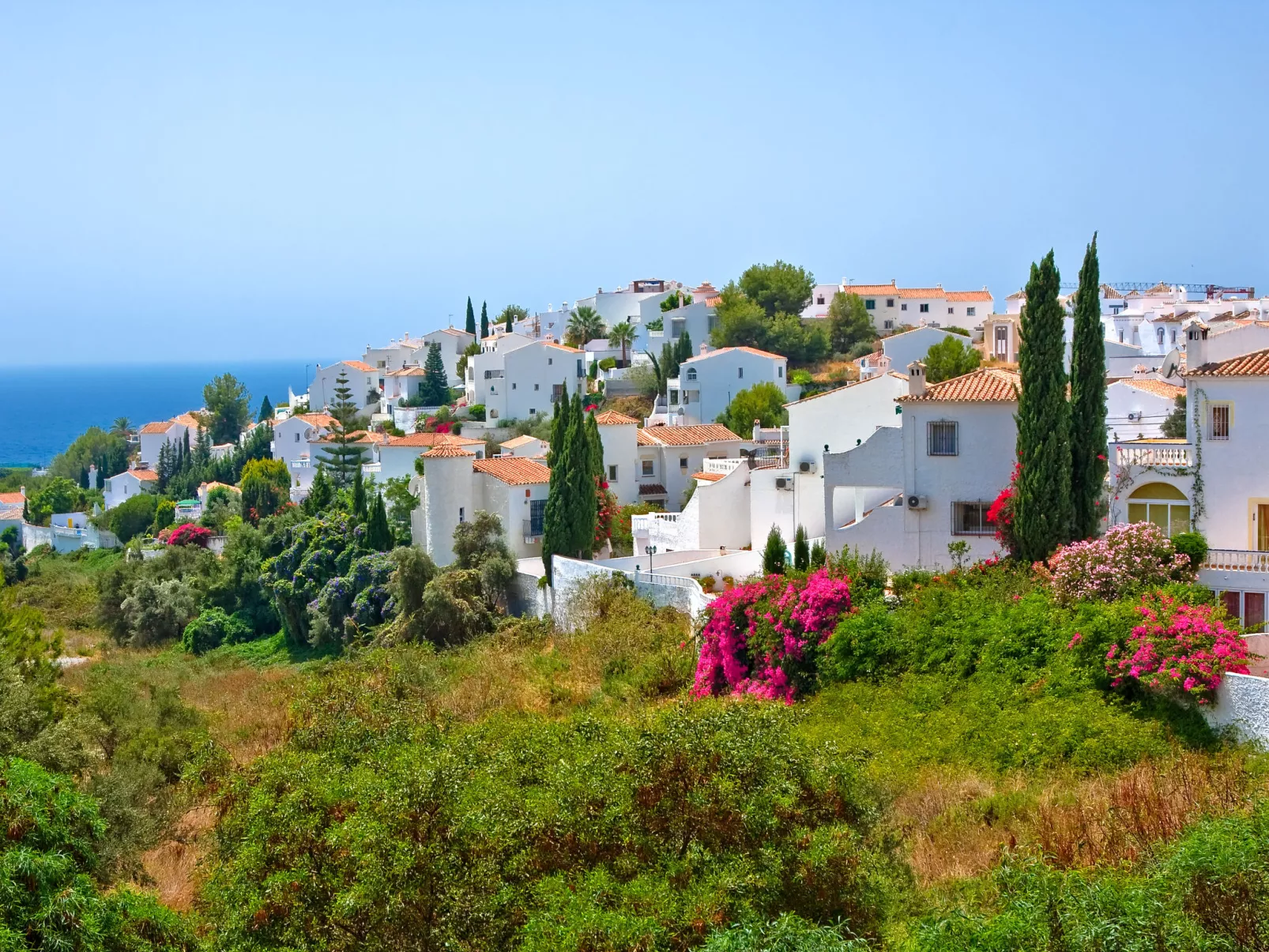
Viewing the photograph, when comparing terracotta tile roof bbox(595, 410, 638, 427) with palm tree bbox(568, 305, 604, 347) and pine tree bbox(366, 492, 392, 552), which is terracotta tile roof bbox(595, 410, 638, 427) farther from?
palm tree bbox(568, 305, 604, 347)

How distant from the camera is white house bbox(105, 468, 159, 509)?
8094 centimetres

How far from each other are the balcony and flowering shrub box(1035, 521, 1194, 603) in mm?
2382

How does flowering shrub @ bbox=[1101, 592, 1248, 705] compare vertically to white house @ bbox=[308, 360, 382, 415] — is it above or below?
below

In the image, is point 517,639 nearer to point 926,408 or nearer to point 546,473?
point 546,473

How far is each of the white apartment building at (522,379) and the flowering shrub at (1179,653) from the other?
48.6 metres

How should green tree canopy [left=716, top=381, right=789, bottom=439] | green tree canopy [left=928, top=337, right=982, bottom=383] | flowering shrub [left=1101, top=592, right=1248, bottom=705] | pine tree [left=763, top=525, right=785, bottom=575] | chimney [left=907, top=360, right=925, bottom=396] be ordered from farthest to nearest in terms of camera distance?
green tree canopy [left=716, top=381, right=789, bottom=439] → green tree canopy [left=928, top=337, right=982, bottom=383] → pine tree [left=763, top=525, right=785, bottom=575] → chimney [left=907, top=360, right=925, bottom=396] → flowering shrub [left=1101, top=592, right=1248, bottom=705]

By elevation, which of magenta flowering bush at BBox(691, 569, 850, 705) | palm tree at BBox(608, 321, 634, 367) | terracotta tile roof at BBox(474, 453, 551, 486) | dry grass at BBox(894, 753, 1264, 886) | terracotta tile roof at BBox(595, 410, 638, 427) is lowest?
dry grass at BBox(894, 753, 1264, 886)

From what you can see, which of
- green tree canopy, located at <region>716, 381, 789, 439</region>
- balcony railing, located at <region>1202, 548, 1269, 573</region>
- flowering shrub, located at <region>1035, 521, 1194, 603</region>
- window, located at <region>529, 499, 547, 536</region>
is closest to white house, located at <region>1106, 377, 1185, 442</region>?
balcony railing, located at <region>1202, 548, 1269, 573</region>

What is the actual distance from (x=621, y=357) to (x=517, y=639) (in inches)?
1693

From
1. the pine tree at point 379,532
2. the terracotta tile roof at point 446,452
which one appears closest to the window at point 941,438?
the terracotta tile roof at point 446,452

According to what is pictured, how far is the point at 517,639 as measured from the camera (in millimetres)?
34500

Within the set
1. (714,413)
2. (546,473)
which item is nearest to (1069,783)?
(546,473)

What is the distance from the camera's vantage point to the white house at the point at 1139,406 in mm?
33750

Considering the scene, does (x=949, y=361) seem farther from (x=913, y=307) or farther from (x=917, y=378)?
(x=913, y=307)
